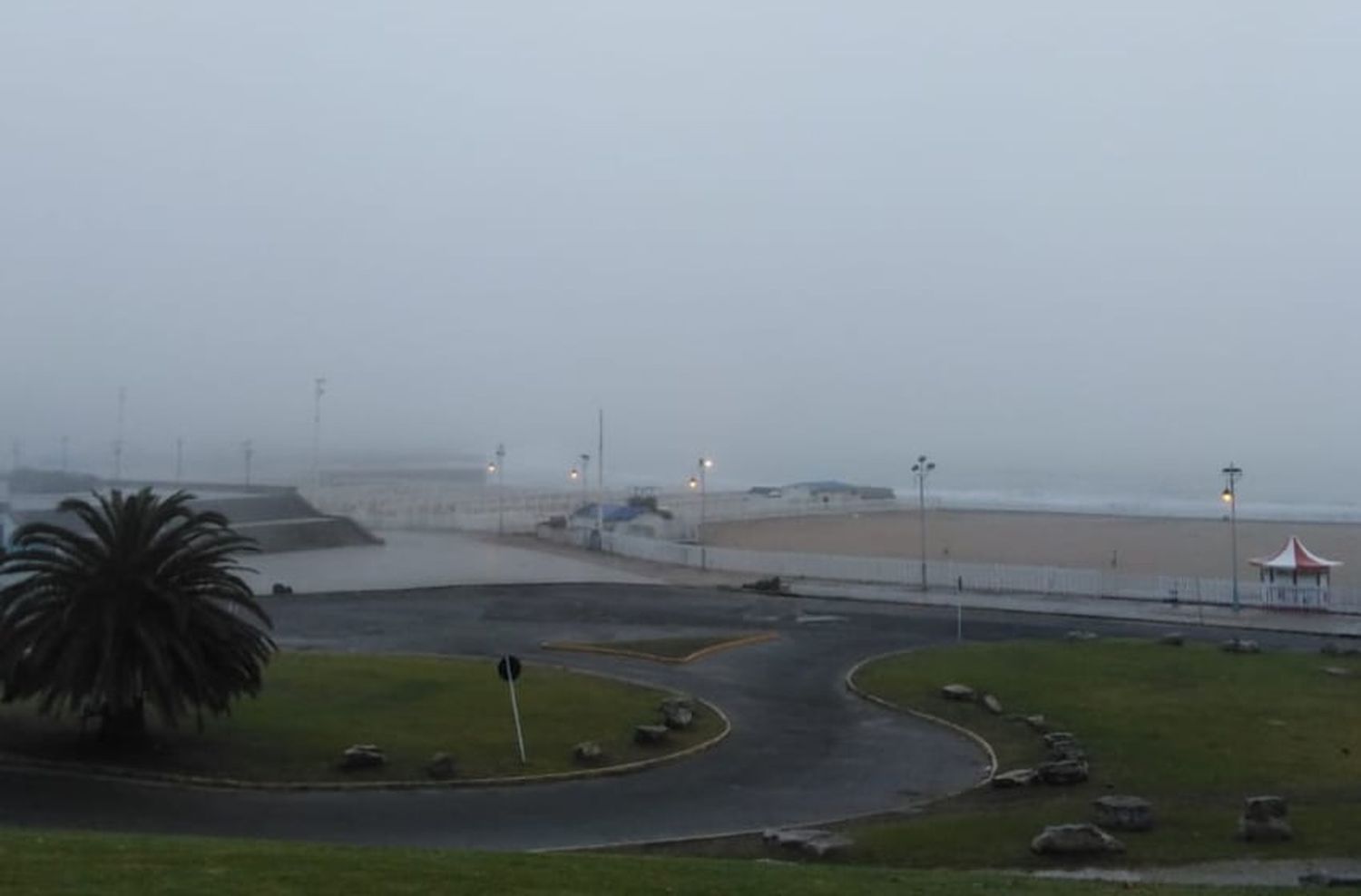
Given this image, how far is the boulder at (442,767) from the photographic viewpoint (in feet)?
71.9

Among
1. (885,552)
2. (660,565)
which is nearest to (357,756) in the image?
(660,565)

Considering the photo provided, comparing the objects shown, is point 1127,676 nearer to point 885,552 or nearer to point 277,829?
point 277,829

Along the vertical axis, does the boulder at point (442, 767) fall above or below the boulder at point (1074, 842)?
below

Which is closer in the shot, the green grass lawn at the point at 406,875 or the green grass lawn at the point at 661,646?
the green grass lawn at the point at 406,875

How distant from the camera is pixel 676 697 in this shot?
1139 inches

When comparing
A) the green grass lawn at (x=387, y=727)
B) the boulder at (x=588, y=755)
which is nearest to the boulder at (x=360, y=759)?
the green grass lawn at (x=387, y=727)

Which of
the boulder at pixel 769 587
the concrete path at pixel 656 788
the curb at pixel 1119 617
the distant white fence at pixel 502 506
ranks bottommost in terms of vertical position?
the concrete path at pixel 656 788

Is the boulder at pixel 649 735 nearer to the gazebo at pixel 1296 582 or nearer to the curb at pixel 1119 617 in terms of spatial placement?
the curb at pixel 1119 617

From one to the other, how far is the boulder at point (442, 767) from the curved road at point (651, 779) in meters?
0.69

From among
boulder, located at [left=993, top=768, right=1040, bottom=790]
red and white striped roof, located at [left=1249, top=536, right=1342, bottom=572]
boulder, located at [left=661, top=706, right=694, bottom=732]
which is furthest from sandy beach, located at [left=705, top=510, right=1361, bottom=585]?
boulder, located at [left=993, top=768, right=1040, bottom=790]

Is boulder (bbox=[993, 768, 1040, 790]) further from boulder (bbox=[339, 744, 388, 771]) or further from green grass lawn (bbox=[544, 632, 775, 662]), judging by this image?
green grass lawn (bbox=[544, 632, 775, 662])

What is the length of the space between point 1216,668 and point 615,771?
1639 cm

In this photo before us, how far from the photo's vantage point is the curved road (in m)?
18.8

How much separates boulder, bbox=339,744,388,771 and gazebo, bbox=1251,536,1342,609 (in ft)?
119
